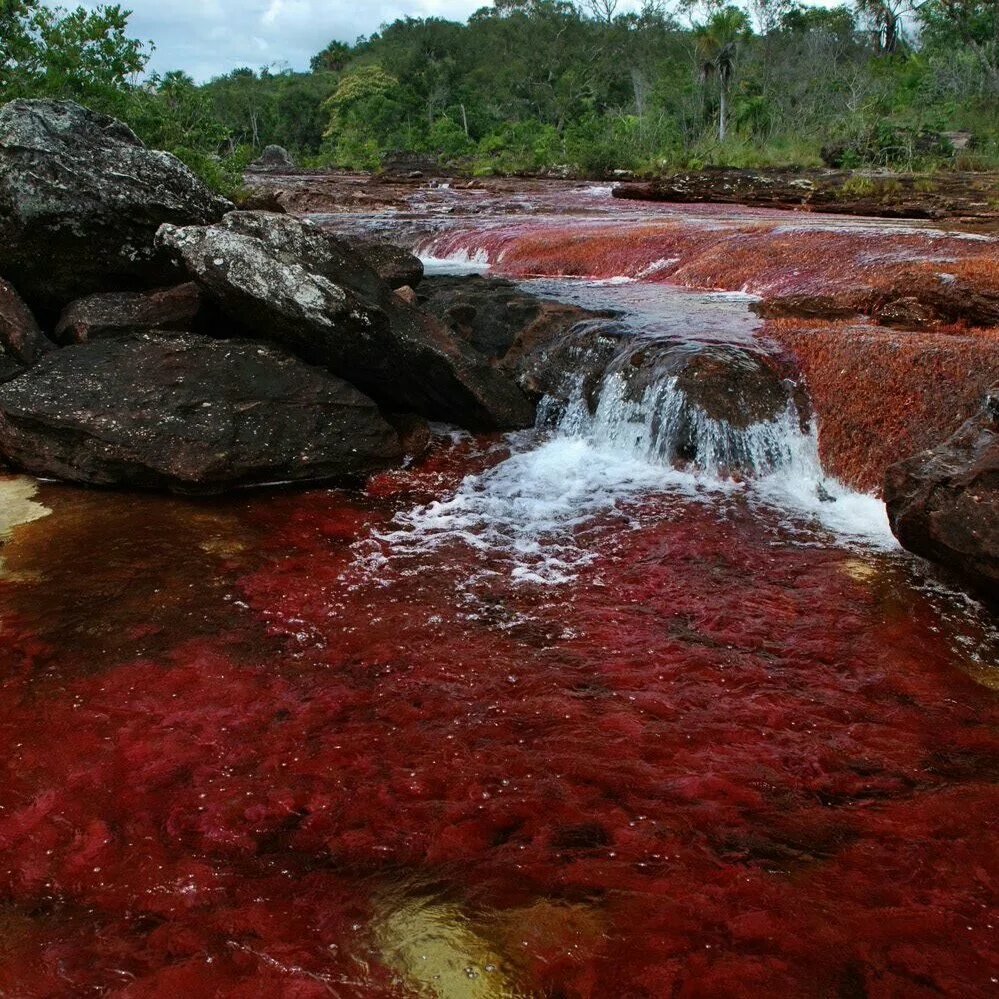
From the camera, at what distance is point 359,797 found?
3.30 metres

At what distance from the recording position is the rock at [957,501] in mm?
4715

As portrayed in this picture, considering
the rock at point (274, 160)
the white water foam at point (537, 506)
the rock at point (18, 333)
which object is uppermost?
the rock at point (274, 160)

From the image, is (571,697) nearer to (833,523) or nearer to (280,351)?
(833,523)

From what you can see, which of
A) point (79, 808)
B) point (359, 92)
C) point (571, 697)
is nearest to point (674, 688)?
point (571, 697)

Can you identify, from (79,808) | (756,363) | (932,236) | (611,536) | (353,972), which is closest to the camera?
(353,972)

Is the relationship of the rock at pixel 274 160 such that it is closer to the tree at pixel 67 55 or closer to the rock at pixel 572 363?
the tree at pixel 67 55

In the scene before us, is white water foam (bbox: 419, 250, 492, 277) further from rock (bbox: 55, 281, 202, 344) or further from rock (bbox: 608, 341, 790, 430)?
rock (bbox: 608, 341, 790, 430)

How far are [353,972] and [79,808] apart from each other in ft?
4.63

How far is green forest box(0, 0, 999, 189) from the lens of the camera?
1403 centimetres

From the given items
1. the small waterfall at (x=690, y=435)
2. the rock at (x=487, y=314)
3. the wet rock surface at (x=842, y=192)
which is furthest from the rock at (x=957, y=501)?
the wet rock surface at (x=842, y=192)

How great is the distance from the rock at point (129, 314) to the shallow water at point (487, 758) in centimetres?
193

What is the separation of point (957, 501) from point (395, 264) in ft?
25.3

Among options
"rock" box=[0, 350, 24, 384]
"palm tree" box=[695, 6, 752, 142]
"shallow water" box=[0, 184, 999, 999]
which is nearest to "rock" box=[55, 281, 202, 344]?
"rock" box=[0, 350, 24, 384]

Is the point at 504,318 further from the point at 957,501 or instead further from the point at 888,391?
the point at 957,501
